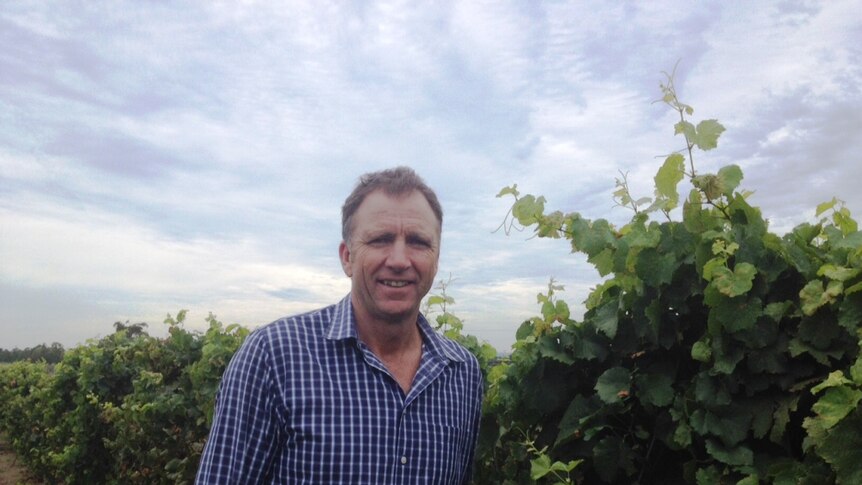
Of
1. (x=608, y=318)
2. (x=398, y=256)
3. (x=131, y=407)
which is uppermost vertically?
(x=398, y=256)

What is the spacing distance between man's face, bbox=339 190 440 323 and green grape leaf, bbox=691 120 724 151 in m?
1.13

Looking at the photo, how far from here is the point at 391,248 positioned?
Result: 9.87 feet

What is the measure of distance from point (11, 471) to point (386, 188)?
54.3ft

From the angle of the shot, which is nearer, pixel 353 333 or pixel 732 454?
pixel 732 454

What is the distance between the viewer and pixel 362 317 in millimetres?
3088

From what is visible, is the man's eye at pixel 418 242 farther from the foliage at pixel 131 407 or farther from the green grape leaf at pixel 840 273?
the foliage at pixel 131 407

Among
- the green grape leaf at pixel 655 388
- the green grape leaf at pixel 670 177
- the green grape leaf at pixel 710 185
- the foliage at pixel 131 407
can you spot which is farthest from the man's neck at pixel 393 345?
the foliage at pixel 131 407

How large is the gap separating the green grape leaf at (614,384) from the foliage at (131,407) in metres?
4.26

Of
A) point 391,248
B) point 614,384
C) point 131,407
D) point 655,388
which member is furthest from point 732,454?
point 131,407

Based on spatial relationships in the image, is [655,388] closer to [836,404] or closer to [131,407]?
[836,404]

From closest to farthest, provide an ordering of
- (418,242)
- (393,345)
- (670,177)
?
(670,177) < (418,242) < (393,345)

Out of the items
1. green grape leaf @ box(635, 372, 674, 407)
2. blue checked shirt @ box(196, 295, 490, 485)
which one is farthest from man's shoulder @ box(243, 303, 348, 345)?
green grape leaf @ box(635, 372, 674, 407)

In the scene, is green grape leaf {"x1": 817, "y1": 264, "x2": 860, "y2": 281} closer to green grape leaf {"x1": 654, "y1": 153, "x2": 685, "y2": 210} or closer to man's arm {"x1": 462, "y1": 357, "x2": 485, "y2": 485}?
green grape leaf {"x1": 654, "y1": 153, "x2": 685, "y2": 210}

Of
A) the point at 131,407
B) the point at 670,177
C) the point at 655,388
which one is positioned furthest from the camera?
the point at 131,407
